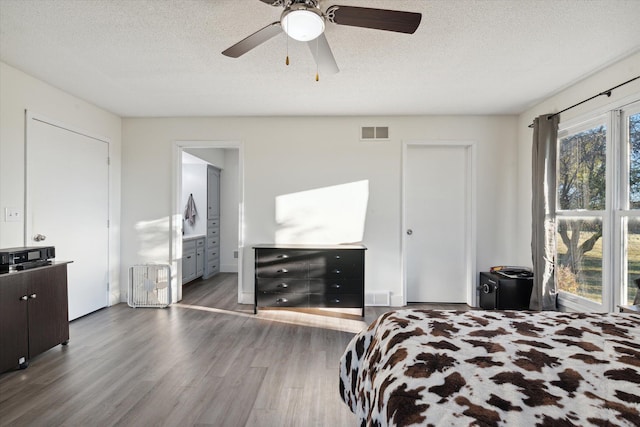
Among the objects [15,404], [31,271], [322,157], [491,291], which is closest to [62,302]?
[31,271]

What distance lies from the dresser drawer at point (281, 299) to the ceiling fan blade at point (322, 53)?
2.53 meters

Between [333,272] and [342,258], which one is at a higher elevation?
[342,258]

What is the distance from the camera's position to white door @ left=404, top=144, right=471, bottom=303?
4352 mm

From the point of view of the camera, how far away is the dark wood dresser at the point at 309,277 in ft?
12.6

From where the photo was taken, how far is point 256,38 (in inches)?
77.4

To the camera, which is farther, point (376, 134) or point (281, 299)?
point (376, 134)

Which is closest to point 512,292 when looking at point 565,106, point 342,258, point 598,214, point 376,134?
point 598,214

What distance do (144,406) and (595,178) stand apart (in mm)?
4079

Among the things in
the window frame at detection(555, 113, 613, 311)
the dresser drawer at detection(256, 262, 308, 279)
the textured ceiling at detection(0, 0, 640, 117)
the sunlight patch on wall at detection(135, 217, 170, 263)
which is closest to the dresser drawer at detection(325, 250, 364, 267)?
the dresser drawer at detection(256, 262, 308, 279)

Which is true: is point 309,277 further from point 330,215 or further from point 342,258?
point 330,215

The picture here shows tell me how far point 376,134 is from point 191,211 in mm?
3763

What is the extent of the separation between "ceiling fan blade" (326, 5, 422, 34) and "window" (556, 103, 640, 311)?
2240mm

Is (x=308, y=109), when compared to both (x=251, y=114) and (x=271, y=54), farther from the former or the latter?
(x=271, y=54)

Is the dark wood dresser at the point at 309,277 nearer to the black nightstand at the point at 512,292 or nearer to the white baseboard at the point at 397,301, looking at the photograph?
the white baseboard at the point at 397,301
